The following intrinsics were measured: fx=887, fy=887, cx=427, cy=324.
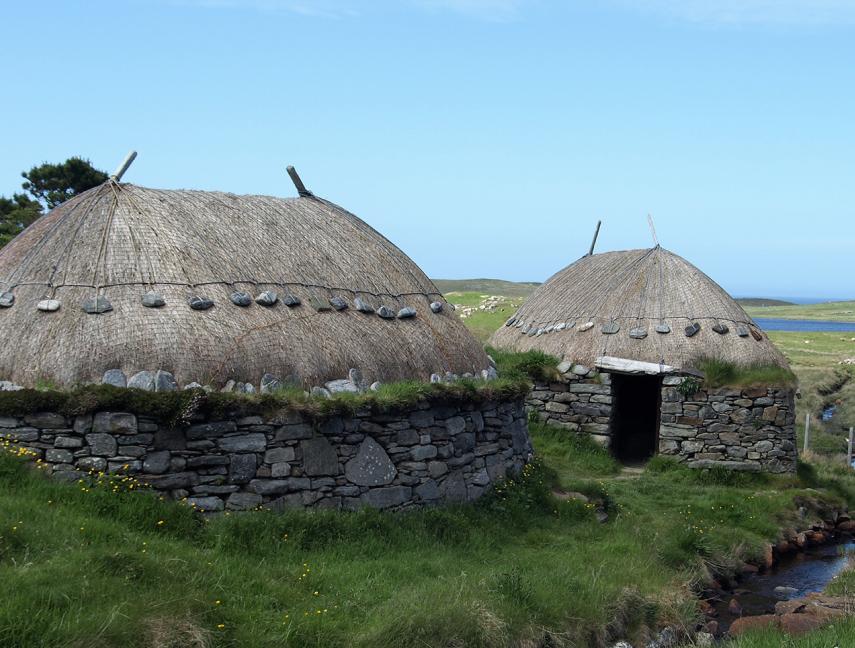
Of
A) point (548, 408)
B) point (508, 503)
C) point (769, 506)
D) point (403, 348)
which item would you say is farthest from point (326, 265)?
point (769, 506)

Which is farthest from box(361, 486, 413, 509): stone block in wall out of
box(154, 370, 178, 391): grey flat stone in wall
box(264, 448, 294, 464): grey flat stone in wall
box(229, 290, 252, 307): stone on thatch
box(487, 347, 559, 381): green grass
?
box(487, 347, 559, 381): green grass

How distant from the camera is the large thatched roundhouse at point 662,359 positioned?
1566 centimetres

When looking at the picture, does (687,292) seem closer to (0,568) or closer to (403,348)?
(403,348)

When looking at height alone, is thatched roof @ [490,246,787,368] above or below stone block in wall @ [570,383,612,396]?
above

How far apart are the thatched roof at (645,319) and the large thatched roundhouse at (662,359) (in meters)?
0.02

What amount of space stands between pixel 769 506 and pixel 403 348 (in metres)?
6.98

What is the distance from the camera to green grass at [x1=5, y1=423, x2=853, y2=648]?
619 cm

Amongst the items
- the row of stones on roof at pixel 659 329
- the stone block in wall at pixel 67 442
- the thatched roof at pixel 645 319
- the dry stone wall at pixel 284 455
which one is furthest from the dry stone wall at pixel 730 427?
the stone block in wall at pixel 67 442

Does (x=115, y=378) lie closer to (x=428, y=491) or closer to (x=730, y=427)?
(x=428, y=491)

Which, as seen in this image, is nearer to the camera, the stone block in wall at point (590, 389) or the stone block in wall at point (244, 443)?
the stone block in wall at point (244, 443)

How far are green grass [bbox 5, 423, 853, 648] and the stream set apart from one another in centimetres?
48

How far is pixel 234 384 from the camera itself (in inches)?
360

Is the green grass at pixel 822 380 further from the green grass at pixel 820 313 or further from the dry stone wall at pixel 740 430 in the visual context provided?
the green grass at pixel 820 313

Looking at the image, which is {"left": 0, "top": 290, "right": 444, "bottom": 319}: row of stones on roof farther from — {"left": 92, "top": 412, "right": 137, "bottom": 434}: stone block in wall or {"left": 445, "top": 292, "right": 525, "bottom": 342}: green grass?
{"left": 445, "top": 292, "right": 525, "bottom": 342}: green grass
